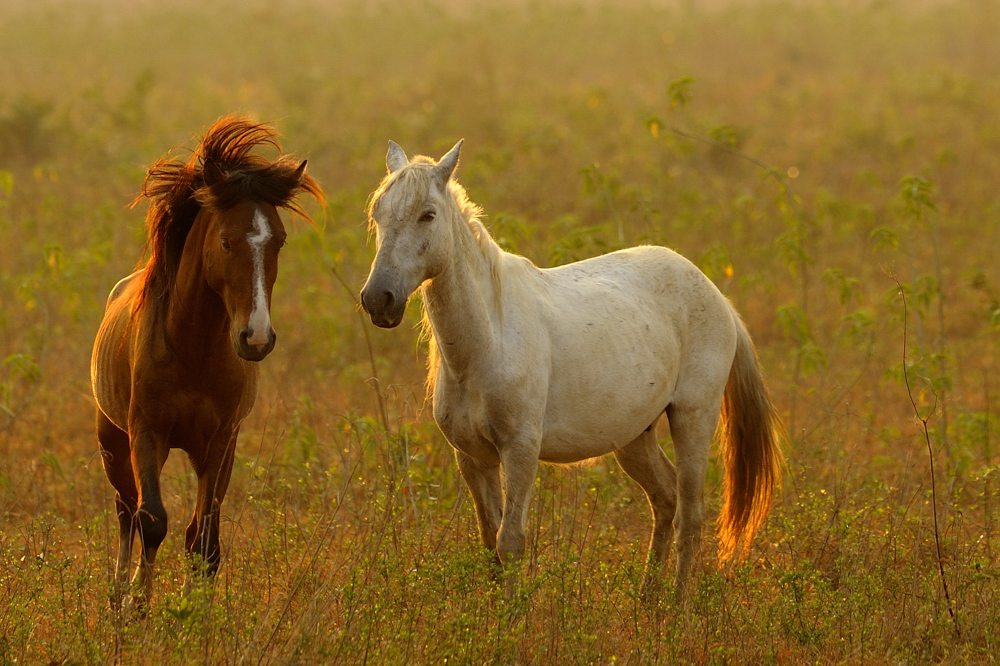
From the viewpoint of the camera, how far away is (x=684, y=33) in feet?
73.8

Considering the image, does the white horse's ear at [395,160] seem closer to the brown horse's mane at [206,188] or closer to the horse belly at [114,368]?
the brown horse's mane at [206,188]

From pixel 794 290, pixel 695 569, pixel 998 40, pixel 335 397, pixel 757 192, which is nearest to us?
pixel 695 569

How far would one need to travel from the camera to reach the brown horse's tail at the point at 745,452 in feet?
17.1

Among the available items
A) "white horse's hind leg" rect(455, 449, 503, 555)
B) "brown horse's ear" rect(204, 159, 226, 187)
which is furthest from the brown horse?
"white horse's hind leg" rect(455, 449, 503, 555)

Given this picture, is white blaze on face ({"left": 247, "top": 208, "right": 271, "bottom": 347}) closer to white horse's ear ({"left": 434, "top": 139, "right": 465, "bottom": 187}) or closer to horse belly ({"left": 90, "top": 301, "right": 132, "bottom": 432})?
white horse's ear ({"left": 434, "top": 139, "right": 465, "bottom": 187})

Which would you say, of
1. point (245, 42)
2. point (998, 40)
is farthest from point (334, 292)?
point (998, 40)

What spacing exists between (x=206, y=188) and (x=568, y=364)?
176 cm

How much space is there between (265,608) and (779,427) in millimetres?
2886

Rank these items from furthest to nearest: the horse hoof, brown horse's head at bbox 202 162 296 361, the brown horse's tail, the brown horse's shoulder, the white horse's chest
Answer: the brown horse's tail < the brown horse's shoulder < the white horse's chest < brown horse's head at bbox 202 162 296 361 < the horse hoof

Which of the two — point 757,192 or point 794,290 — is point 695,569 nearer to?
point 794,290

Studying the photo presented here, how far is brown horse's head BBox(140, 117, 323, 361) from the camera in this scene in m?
3.87

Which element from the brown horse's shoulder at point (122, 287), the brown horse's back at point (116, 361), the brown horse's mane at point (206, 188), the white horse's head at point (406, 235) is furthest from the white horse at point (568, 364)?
the brown horse's shoulder at point (122, 287)

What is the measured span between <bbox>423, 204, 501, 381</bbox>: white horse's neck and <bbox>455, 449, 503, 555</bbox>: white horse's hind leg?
1.67 feet

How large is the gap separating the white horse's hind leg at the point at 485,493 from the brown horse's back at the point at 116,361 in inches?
61.7
